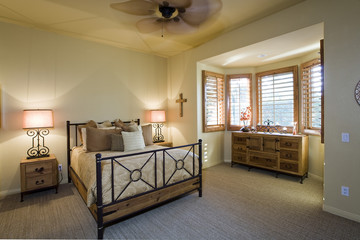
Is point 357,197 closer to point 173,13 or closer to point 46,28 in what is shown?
point 173,13

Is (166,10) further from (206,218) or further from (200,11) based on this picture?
(206,218)

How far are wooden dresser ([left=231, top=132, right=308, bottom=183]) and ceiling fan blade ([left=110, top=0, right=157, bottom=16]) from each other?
326 centimetres

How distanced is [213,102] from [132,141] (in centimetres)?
237

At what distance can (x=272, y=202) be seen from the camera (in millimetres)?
2838

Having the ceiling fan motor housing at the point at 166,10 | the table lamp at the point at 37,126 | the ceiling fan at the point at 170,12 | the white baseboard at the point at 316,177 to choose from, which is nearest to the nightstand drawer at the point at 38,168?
the table lamp at the point at 37,126

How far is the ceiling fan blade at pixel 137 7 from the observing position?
265 centimetres

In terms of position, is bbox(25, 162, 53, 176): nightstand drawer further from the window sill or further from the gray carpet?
the window sill

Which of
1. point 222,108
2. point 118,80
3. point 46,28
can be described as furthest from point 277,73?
point 46,28

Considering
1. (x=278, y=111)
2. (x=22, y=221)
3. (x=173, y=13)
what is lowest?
(x=22, y=221)

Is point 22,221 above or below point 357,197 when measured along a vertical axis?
below

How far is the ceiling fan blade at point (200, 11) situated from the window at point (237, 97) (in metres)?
2.09

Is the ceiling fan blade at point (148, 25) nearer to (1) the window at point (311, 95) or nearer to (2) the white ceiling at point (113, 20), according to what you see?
(2) the white ceiling at point (113, 20)

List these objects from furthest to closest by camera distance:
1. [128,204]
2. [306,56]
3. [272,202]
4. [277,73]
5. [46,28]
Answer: [277,73]
[306,56]
[46,28]
[272,202]
[128,204]

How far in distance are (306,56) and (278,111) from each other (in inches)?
49.9
